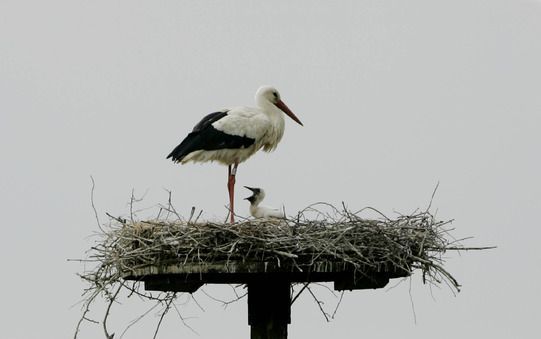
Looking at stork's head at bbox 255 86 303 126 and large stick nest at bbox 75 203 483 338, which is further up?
stork's head at bbox 255 86 303 126

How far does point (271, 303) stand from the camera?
22.3 feet

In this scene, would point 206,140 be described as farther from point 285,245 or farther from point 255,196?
point 285,245

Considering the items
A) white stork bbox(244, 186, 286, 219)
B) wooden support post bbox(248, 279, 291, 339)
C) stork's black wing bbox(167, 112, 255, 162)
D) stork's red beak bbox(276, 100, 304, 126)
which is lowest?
wooden support post bbox(248, 279, 291, 339)

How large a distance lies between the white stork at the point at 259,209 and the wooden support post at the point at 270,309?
1166 millimetres

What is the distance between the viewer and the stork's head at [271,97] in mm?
8938

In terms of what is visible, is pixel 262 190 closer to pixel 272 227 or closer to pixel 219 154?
pixel 219 154

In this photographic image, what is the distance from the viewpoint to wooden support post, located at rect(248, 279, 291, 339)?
267 inches

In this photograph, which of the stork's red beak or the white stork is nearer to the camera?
the white stork

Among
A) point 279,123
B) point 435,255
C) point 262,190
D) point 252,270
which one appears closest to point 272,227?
point 252,270

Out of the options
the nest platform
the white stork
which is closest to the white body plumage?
the white stork

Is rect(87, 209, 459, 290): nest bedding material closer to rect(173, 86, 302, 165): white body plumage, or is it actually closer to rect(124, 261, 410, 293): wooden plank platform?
rect(124, 261, 410, 293): wooden plank platform

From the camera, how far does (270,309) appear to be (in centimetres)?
680

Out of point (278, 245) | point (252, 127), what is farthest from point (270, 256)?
point (252, 127)

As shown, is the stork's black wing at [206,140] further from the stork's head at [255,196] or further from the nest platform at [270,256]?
the nest platform at [270,256]
